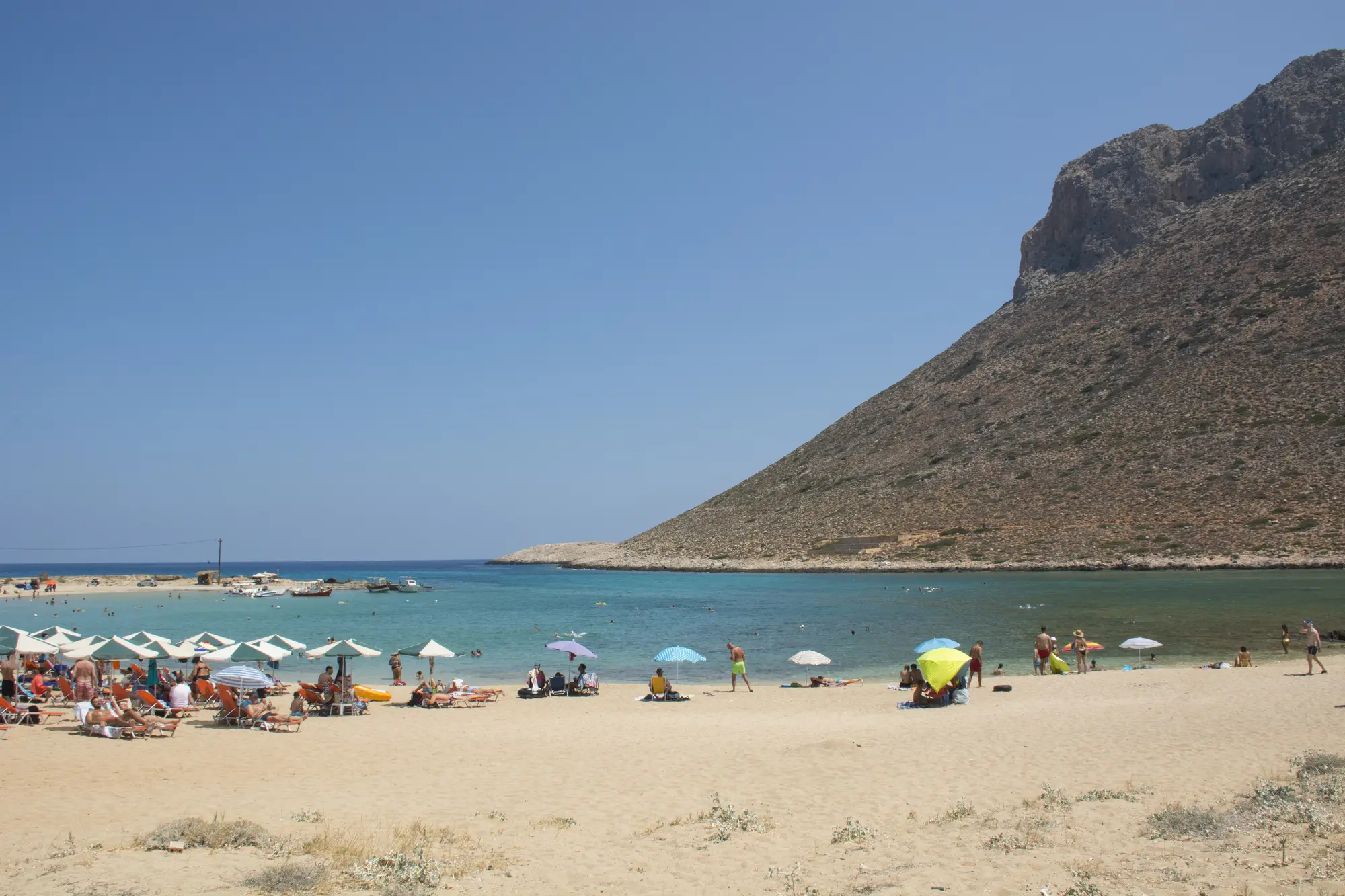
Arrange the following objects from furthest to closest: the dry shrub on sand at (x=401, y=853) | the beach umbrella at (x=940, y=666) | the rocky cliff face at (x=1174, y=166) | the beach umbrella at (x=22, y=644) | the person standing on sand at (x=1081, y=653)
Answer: the rocky cliff face at (x=1174, y=166) → the person standing on sand at (x=1081, y=653) → the beach umbrella at (x=22, y=644) → the beach umbrella at (x=940, y=666) → the dry shrub on sand at (x=401, y=853)

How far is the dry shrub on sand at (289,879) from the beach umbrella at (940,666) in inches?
553

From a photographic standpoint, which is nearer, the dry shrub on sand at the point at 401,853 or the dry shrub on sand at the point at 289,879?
the dry shrub on sand at the point at 289,879

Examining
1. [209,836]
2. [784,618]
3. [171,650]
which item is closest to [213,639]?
[171,650]

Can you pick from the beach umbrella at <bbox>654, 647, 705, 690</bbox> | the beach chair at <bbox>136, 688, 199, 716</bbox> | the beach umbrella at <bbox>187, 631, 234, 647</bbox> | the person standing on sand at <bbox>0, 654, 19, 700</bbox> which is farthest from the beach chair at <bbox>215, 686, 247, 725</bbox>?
the beach umbrella at <bbox>654, 647, 705, 690</bbox>

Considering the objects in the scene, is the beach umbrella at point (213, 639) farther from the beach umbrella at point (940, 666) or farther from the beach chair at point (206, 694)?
the beach umbrella at point (940, 666)

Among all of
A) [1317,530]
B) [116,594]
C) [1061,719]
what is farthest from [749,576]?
[1061,719]

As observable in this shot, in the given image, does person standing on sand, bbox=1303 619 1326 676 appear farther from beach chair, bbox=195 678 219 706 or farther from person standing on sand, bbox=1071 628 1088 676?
beach chair, bbox=195 678 219 706

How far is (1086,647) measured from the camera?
24719mm

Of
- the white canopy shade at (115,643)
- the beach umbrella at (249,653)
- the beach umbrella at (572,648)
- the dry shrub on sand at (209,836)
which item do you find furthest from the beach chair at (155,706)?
the dry shrub on sand at (209,836)

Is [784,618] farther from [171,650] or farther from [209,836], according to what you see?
[209,836]

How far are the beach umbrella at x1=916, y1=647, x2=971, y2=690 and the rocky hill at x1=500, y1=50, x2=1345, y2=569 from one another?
4307 cm

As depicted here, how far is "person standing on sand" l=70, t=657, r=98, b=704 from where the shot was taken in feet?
64.5

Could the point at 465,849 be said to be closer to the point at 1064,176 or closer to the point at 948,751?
the point at 948,751

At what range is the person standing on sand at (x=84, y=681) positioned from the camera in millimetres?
19656
